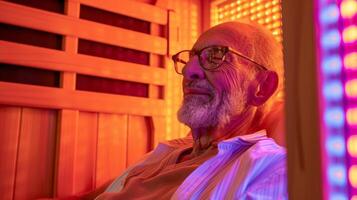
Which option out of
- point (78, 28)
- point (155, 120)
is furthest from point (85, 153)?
point (78, 28)

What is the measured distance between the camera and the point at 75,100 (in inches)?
55.6

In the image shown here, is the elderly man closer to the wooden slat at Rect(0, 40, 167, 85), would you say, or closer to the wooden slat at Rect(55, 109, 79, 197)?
the wooden slat at Rect(55, 109, 79, 197)

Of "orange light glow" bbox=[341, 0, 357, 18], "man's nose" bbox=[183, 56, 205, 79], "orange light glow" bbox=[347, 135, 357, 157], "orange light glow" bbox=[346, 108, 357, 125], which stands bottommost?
"orange light glow" bbox=[347, 135, 357, 157]

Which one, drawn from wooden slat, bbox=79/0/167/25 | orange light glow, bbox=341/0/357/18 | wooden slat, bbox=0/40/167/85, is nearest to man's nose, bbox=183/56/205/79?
wooden slat, bbox=0/40/167/85

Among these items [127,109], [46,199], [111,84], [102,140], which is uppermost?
[111,84]

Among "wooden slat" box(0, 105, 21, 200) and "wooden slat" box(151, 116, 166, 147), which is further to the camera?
"wooden slat" box(151, 116, 166, 147)

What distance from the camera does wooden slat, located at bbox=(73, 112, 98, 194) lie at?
1427 millimetres

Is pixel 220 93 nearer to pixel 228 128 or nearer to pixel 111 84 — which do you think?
pixel 228 128

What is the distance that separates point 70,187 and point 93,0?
2.47ft

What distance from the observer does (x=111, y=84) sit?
1553 mm

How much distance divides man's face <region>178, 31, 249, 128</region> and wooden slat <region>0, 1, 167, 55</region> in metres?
0.50

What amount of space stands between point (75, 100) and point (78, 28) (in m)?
0.29

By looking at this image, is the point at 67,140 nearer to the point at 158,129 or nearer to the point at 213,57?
the point at 158,129

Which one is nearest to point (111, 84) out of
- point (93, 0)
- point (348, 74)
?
point (93, 0)
